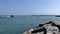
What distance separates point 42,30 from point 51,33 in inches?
40.9

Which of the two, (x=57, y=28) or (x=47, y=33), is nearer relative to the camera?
(x=47, y=33)

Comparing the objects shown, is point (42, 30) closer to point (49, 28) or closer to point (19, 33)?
point (49, 28)

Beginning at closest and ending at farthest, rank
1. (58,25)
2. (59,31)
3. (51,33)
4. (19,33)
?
1. (51,33)
2. (59,31)
3. (58,25)
4. (19,33)

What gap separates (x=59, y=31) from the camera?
10258 millimetres

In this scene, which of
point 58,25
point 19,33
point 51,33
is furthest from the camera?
point 19,33

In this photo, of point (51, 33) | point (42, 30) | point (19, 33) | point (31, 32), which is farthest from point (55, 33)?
point (19, 33)

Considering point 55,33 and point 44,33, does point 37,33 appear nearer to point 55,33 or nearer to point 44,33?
point 44,33

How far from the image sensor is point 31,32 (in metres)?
10.7

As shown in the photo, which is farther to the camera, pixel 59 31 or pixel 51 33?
pixel 59 31

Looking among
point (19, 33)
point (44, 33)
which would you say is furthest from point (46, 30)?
point (19, 33)

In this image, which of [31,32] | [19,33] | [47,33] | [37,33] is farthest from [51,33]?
[19,33]

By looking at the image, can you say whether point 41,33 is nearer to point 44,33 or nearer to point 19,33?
point 44,33

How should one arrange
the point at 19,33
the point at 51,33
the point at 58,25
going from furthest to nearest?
the point at 19,33 < the point at 58,25 < the point at 51,33

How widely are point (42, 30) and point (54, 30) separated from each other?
862mm
